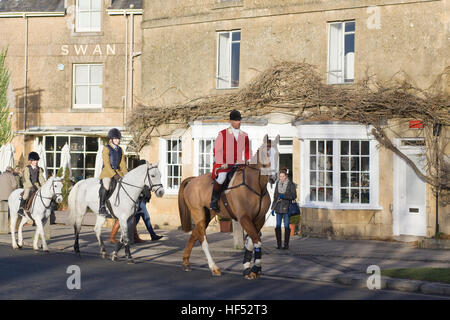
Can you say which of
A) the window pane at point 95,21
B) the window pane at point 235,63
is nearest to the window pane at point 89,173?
the window pane at point 95,21

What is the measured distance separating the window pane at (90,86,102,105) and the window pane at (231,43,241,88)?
833 cm

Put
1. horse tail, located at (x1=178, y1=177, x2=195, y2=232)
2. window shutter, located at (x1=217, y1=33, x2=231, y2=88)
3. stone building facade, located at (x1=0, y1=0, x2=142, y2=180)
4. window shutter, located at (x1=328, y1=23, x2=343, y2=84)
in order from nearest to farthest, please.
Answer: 1. horse tail, located at (x1=178, y1=177, x2=195, y2=232)
2. window shutter, located at (x1=328, y1=23, x2=343, y2=84)
3. window shutter, located at (x1=217, y1=33, x2=231, y2=88)
4. stone building facade, located at (x1=0, y1=0, x2=142, y2=180)

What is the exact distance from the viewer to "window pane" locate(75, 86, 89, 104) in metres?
30.2

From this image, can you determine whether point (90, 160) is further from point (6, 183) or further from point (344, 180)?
point (344, 180)

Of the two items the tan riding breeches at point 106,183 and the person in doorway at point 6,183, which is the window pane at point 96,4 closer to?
the person in doorway at point 6,183

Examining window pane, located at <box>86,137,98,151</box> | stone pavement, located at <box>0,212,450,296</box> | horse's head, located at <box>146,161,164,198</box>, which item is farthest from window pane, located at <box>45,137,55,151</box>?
horse's head, located at <box>146,161,164,198</box>

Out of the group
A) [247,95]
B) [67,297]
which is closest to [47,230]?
[247,95]

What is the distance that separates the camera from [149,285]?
38.0 ft

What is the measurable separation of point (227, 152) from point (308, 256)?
461cm

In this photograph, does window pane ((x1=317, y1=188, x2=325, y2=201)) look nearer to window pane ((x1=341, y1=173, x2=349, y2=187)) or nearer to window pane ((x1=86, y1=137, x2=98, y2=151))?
window pane ((x1=341, y1=173, x2=349, y2=187))

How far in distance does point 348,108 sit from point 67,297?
12.7m

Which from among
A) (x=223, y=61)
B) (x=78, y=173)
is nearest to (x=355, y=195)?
(x=223, y=61)

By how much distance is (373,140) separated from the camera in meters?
20.8

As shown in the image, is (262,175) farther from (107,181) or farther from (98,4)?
(98,4)
